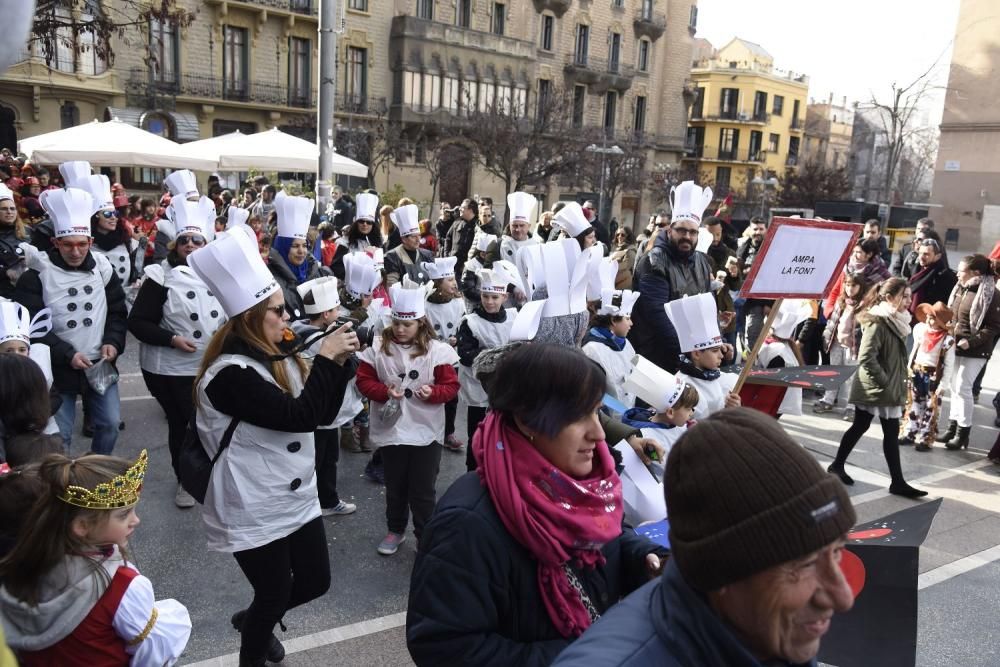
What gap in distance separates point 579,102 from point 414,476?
48.2 meters

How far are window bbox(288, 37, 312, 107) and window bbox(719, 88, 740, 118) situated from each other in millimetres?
43143

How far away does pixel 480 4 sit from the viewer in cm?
4397

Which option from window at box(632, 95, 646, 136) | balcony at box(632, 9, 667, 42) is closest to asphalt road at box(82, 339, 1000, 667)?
window at box(632, 95, 646, 136)

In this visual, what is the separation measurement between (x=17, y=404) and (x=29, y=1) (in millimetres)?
3367

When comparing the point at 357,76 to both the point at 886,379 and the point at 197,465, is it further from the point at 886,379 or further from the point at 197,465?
the point at 197,465

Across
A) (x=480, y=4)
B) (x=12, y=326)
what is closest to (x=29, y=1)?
(x=12, y=326)

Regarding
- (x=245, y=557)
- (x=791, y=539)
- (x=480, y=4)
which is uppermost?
(x=480, y=4)

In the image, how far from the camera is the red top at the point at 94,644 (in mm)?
2424

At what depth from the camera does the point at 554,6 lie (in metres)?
47.4

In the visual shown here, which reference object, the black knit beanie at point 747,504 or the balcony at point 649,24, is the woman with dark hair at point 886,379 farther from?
the balcony at point 649,24

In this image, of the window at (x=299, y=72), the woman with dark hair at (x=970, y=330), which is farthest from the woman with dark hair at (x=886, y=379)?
the window at (x=299, y=72)

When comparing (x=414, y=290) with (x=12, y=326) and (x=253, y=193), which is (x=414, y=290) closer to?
(x=12, y=326)

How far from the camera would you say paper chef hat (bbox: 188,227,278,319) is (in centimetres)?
321

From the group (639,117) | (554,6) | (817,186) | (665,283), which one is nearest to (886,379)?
(665,283)
